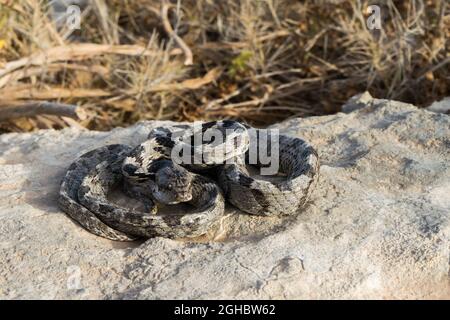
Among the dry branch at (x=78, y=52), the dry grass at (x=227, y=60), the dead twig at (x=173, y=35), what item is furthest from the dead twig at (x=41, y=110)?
the dead twig at (x=173, y=35)

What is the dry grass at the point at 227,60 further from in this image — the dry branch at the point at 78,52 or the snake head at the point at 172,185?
the snake head at the point at 172,185

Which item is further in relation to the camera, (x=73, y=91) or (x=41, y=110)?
(x=73, y=91)

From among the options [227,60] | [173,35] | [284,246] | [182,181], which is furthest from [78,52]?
[284,246]

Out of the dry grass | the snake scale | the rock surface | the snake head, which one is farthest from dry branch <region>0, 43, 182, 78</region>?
the snake head

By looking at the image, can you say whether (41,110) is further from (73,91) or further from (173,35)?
(173,35)

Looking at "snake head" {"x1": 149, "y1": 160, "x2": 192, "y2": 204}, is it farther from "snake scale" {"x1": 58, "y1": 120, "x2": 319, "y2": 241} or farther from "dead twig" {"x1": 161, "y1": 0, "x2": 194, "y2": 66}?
"dead twig" {"x1": 161, "y1": 0, "x2": 194, "y2": 66}
